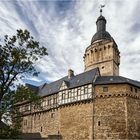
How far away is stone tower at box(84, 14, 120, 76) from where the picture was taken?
4369 cm

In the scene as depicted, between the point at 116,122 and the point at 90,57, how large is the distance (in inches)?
681

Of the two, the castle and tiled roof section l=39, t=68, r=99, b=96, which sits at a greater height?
tiled roof section l=39, t=68, r=99, b=96

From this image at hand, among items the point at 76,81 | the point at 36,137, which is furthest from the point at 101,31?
the point at 36,137

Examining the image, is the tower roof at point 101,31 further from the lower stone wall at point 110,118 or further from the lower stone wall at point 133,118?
the lower stone wall at point 110,118

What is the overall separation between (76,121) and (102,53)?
48.6ft

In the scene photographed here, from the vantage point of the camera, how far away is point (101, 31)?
4709 cm

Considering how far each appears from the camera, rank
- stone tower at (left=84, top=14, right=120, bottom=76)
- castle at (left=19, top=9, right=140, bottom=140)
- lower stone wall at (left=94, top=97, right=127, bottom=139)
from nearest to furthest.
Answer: lower stone wall at (left=94, top=97, right=127, bottom=139) < castle at (left=19, top=9, right=140, bottom=140) < stone tower at (left=84, top=14, right=120, bottom=76)

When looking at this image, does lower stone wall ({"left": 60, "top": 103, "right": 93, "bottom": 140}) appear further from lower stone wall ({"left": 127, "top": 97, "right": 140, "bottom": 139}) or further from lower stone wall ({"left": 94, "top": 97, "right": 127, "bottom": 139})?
lower stone wall ({"left": 127, "top": 97, "right": 140, "bottom": 139})

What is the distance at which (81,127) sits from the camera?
33.1 m

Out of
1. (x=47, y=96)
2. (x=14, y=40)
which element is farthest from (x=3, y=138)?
(x=47, y=96)

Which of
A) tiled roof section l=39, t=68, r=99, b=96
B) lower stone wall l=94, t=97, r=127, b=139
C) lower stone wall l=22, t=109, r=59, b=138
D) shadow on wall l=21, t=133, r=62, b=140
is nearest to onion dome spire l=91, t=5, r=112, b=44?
tiled roof section l=39, t=68, r=99, b=96

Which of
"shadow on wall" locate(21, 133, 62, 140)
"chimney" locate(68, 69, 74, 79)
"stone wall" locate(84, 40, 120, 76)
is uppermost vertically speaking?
"stone wall" locate(84, 40, 120, 76)

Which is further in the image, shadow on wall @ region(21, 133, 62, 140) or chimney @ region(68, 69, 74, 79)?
chimney @ region(68, 69, 74, 79)

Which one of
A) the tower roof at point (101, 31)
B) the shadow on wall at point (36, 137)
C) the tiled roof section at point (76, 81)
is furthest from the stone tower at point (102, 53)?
the shadow on wall at point (36, 137)
